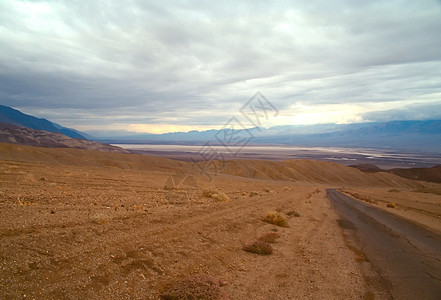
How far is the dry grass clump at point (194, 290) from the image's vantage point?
18.5 ft

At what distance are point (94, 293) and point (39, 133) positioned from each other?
17786cm

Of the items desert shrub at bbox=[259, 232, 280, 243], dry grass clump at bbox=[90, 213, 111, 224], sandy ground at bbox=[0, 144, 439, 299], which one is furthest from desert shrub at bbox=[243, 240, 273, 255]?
dry grass clump at bbox=[90, 213, 111, 224]

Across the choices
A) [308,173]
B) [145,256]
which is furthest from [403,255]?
[308,173]

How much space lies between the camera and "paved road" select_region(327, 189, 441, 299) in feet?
23.2

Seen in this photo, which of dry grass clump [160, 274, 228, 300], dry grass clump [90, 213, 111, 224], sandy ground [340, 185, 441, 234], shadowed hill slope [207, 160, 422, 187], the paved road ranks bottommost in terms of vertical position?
shadowed hill slope [207, 160, 422, 187]

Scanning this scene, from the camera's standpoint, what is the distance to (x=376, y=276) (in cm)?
784

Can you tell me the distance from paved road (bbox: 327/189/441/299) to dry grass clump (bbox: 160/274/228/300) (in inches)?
162

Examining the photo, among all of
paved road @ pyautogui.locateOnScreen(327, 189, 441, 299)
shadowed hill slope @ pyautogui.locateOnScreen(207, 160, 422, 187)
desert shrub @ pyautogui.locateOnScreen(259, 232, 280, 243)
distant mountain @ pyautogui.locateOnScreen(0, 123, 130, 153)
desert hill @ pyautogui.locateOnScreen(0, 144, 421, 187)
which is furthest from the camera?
distant mountain @ pyautogui.locateOnScreen(0, 123, 130, 153)

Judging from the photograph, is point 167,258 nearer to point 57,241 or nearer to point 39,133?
point 57,241

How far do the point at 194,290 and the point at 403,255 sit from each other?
8.27 meters

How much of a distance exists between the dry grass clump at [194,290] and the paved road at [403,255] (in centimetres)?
413

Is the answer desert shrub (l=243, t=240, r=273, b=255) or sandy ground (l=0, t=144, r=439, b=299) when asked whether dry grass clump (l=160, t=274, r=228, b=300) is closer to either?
sandy ground (l=0, t=144, r=439, b=299)

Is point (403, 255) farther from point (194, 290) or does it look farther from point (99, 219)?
point (99, 219)

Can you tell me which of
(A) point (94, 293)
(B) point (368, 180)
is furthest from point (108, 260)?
(B) point (368, 180)
